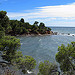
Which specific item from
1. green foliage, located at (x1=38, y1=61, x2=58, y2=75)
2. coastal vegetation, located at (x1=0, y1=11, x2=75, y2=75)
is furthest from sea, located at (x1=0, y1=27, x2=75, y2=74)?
green foliage, located at (x1=38, y1=61, x2=58, y2=75)

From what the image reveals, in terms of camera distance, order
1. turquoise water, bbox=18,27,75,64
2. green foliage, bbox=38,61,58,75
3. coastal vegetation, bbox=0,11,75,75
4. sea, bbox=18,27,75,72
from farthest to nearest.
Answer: turquoise water, bbox=18,27,75,64
sea, bbox=18,27,75,72
coastal vegetation, bbox=0,11,75,75
green foliage, bbox=38,61,58,75

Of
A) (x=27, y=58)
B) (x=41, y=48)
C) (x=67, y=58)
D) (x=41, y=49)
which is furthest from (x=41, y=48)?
(x=67, y=58)

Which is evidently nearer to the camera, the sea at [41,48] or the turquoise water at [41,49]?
the sea at [41,48]

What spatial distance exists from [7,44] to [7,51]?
1880 millimetres

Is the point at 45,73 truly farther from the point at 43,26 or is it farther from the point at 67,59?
the point at 43,26

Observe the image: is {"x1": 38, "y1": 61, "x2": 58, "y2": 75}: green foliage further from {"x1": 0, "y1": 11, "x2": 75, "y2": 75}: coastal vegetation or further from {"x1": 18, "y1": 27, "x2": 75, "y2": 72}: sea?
{"x1": 18, "y1": 27, "x2": 75, "y2": 72}: sea

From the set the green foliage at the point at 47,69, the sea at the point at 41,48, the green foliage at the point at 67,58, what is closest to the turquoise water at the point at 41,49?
the sea at the point at 41,48

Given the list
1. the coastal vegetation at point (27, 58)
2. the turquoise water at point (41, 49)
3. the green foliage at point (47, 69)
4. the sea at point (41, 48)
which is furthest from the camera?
the turquoise water at point (41, 49)

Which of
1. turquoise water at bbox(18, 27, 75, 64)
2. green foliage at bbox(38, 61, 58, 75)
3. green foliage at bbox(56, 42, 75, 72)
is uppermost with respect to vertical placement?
green foliage at bbox(56, 42, 75, 72)

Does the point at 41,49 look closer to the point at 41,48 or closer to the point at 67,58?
the point at 41,48

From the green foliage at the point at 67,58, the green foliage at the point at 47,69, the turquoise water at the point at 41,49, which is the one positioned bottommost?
the turquoise water at the point at 41,49

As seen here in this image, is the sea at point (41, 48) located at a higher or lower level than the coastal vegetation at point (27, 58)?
lower

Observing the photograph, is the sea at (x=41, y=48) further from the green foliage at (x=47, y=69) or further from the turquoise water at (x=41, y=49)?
the green foliage at (x=47, y=69)

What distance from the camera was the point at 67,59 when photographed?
64.0ft
